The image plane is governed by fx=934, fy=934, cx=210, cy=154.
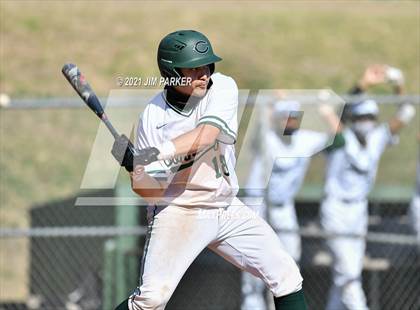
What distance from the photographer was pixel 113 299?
27.0 feet

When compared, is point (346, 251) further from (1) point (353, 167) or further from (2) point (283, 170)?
(2) point (283, 170)

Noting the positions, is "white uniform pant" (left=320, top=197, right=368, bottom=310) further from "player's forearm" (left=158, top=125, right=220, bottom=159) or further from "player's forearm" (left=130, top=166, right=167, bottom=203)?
"player's forearm" (left=158, top=125, right=220, bottom=159)

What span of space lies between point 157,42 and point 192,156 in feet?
35.4

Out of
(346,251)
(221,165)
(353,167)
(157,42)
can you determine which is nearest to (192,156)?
(221,165)

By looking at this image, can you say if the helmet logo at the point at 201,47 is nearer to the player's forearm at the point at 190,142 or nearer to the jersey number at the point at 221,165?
the player's forearm at the point at 190,142

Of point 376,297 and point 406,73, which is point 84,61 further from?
point 376,297

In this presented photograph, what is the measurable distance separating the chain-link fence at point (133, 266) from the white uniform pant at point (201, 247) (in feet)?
9.21

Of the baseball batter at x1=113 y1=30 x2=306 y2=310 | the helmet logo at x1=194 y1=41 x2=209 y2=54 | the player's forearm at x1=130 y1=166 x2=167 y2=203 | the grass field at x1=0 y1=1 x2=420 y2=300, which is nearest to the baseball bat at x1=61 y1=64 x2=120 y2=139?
the baseball batter at x1=113 y1=30 x2=306 y2=310

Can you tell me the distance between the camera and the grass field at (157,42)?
1256cm

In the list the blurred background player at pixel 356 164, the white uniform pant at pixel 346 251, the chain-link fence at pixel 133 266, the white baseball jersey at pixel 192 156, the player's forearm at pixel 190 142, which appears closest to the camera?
the player's forearm at pixel 190 142

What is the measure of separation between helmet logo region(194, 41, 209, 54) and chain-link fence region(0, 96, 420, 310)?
10.4 feet

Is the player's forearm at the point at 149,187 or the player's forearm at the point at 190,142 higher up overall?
the player's forearm at the point at 190,142

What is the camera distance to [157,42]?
51.6 feet

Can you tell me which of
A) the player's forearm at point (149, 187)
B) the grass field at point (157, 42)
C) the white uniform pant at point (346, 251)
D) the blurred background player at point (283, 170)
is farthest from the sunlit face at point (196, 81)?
the grass field at point (157, 42)
